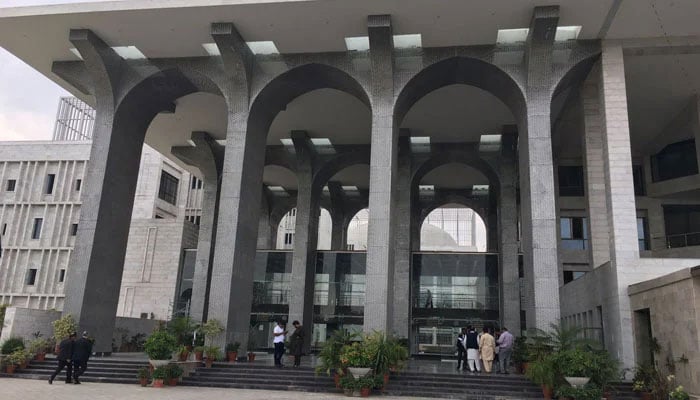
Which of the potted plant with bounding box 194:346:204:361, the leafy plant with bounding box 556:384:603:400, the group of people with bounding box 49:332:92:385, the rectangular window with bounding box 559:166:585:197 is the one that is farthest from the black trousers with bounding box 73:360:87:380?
the rectangular window with bounding box 559:166:585:197

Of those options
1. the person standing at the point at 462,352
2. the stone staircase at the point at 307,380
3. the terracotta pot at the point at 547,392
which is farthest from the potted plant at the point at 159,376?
the terracotta pot at the point at 547,392

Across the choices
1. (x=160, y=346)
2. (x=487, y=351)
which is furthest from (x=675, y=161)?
(x=160, y=346)

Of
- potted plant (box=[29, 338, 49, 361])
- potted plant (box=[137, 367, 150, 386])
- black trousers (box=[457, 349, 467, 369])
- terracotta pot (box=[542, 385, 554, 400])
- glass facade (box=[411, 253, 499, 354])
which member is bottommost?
potted plant (box=[137, 367, 150, 386])

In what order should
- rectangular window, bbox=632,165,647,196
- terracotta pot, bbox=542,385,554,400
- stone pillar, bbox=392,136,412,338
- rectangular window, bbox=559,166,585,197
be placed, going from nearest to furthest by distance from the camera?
terracotta pot, bbox=542,385,554,400 < stone pillar, bbox=392,136,412,338 < rectangular window, bbox=632,165,647,196 < rectangular window, bbox=559,166,585,197

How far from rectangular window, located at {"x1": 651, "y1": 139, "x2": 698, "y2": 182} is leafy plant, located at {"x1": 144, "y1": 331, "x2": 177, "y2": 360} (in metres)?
26.2

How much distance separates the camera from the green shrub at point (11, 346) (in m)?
18.1

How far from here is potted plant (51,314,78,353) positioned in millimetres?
19969

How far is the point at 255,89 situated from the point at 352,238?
1580 inches

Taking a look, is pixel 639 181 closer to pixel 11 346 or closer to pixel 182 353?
pixel 182 353

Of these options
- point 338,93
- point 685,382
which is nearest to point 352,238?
point 338,93

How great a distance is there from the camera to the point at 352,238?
200 ft

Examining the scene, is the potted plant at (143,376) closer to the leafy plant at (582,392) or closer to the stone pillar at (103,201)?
the stone pillar at (103,201)

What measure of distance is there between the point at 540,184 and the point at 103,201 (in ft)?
56.4

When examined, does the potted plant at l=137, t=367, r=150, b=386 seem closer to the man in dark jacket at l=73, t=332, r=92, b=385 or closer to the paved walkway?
the paved walkway
